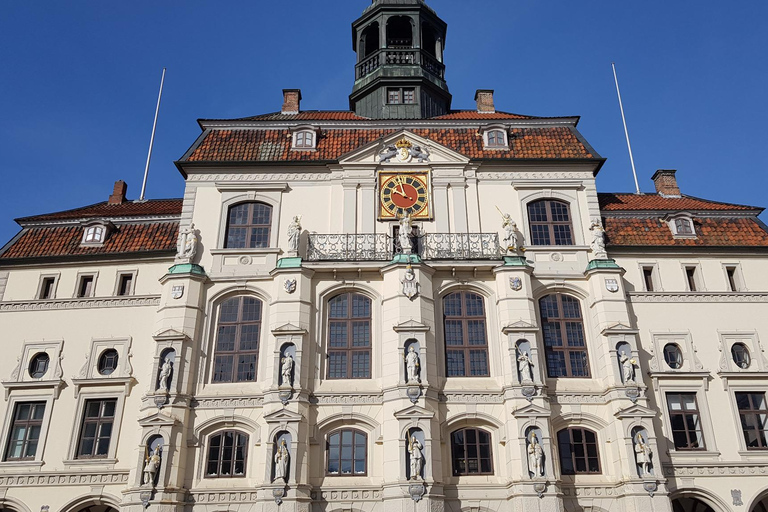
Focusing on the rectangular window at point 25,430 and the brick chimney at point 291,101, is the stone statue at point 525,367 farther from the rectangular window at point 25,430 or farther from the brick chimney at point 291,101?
the brick chimney at point 291,101

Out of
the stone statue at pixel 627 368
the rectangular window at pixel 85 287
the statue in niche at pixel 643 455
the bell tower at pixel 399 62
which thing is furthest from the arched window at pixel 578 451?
the rectangular window at pixel 85 287

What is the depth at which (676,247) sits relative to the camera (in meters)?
27.7

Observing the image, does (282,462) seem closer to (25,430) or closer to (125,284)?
(25,430)

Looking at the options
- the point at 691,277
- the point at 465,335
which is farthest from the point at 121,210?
the point at 691,277

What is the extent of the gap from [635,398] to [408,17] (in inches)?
886

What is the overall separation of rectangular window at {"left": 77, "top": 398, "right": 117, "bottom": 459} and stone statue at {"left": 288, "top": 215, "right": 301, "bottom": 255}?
8566 mm

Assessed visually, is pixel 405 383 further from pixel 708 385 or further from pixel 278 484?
pixel 708 385

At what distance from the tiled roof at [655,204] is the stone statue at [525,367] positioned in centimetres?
881

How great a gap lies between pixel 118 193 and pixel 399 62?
15787 mm

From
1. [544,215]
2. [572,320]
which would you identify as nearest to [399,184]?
[544,215]

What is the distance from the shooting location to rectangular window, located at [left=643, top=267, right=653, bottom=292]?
27.3 metres

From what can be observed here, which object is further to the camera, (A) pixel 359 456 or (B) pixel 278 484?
(A) pixel 359 456

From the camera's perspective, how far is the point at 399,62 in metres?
35.2

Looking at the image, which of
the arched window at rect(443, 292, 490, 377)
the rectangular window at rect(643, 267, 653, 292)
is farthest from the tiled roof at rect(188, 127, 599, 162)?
the arched window at rect(443, 292, 490, 377)
